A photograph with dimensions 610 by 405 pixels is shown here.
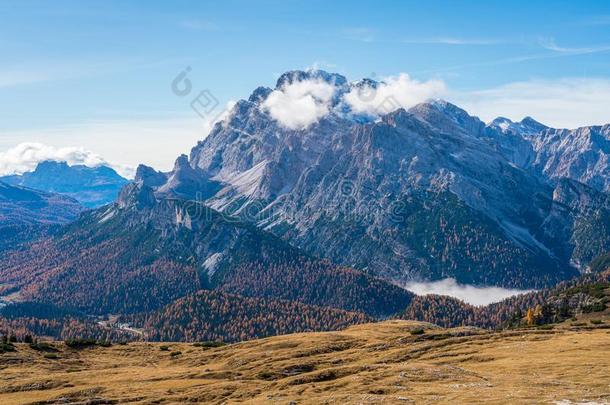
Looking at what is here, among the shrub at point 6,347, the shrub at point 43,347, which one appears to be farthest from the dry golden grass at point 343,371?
the shrub at point 6,347

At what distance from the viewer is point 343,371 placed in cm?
13362

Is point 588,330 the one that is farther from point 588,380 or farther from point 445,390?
point 445,390

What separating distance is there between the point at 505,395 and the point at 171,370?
326 ft

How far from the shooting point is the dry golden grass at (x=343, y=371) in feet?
332

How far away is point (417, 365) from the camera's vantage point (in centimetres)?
12850

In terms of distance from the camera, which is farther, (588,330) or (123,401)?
(588,330)

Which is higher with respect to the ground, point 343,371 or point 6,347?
point 6,347

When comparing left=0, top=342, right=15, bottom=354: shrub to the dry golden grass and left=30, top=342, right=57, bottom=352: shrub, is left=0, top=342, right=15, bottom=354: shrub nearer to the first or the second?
the dry golden grass

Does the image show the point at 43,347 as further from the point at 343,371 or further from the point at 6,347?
the point at 343,371

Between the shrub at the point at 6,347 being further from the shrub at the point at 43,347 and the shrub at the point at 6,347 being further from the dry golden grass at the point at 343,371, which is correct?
the shrub at the point at 43,347

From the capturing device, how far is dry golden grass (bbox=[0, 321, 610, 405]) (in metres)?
101

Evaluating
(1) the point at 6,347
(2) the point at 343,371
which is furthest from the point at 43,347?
(2) the point at 343,371

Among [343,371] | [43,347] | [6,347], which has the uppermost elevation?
[6,347]

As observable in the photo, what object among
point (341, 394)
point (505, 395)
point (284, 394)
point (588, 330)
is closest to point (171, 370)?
point (284, 394)
